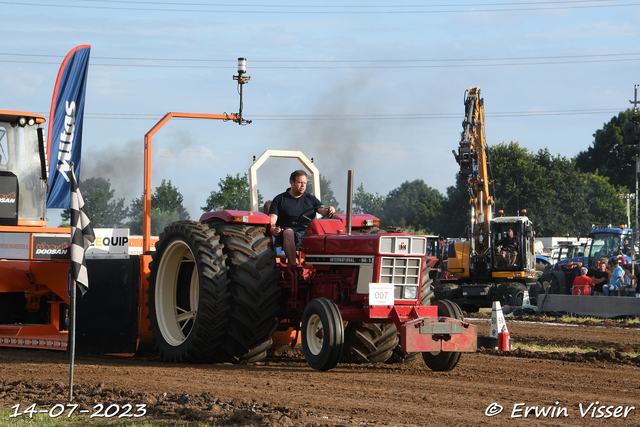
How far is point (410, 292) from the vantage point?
798 centimetres

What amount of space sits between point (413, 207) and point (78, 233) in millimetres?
79866

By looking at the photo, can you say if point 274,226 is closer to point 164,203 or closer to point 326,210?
point 326,210

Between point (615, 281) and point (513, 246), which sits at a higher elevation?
point (513, 246)

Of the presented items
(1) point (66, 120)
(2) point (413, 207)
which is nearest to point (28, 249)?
(1) point (66, 120)

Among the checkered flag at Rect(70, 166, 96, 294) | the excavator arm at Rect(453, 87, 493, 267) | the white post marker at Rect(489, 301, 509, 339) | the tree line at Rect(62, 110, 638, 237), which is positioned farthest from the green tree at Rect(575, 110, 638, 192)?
the checkered flag at Rect(70, 166, 96, 294)

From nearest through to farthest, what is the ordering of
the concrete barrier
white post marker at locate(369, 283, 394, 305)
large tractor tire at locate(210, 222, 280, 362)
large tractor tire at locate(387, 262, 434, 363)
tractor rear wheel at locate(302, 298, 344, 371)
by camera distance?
tractor rear wheel at locate(302, 298, 344, 371)
white post marker at locate(369, 283, 394, 305)
large tractor tire at locate(210, 222, 280, 362)
large tractor tire at locate(387, 262, 434, 363)
the concrete barrier

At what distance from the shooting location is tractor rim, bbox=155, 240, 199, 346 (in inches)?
356

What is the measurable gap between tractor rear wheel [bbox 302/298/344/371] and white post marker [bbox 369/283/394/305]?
0.41 metres

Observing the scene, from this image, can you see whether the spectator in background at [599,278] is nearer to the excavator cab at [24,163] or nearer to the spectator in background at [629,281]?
the spectator in background at [629,281]

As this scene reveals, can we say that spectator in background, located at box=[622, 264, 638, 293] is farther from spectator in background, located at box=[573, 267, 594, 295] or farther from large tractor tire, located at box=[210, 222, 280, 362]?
large tractor tire, located at box=[210, 222, 280, 362]

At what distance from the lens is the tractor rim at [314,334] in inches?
301

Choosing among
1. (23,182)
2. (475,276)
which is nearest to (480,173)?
(475,276)

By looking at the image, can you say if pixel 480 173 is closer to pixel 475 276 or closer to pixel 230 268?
pixel 475 276

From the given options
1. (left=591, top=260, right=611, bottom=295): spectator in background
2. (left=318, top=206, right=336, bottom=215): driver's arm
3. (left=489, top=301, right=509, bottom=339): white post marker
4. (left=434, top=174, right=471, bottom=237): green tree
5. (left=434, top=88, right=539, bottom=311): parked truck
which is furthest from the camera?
(left=434, top=174, right=471, bottom=237): green tree
